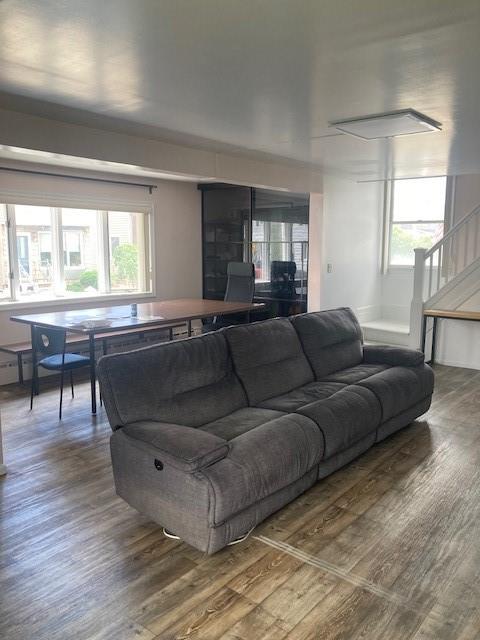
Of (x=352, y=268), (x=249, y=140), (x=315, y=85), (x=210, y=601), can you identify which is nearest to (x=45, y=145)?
(x=249, y=140)

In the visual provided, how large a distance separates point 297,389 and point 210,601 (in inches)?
69.8

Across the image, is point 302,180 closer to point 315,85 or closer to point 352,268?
point 352,268

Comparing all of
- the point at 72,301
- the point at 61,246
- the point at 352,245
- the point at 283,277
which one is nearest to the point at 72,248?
the point at 61,246

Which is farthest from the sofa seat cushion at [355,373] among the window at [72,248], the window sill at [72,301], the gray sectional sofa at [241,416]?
the window at [72,248]

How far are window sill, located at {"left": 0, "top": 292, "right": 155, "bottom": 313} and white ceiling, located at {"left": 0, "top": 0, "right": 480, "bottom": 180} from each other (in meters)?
2.70

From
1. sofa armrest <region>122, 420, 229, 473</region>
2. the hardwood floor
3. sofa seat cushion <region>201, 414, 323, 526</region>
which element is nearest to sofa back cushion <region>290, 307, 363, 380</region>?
the hardwood floor

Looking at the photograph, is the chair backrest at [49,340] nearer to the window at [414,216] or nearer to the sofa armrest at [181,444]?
the sofa armrest at [181,444]

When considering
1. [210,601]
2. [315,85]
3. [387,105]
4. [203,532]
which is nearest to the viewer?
[210,601]

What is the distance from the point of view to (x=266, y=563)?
239 centimetres

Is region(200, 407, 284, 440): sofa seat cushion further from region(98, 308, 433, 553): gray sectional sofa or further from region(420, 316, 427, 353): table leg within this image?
region(420, 316, 427, 353): table leg

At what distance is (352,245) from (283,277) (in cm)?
107

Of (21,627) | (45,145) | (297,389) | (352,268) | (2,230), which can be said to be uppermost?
(45,145)

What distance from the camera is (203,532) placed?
2352 millimetres

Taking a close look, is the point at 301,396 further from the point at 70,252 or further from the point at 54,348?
the point at 70,252
